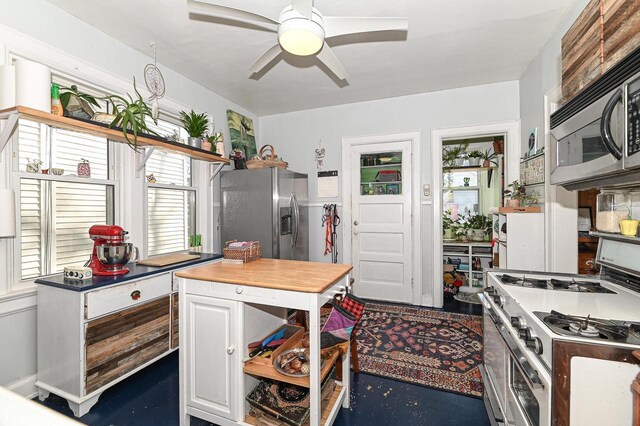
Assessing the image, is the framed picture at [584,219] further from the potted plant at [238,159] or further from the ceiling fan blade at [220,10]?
the potted plant at [238,159]

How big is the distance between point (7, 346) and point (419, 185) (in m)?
3.97

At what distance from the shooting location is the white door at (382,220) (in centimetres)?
374

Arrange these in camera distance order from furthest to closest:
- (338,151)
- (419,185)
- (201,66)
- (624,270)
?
(338,151) < (419,185) < (201,66) < (624,270)

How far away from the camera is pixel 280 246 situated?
10.7 ft

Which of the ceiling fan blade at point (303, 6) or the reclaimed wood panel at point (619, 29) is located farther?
the ceiling fan blade at point (303, 6)

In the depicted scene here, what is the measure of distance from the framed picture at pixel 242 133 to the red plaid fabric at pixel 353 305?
2857 mm

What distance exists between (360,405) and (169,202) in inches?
103

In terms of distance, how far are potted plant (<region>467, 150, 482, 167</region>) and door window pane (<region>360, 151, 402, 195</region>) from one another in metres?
1.49

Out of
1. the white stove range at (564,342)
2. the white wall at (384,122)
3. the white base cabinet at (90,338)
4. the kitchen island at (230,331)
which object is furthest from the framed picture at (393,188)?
the white base cabinet at (90,338)

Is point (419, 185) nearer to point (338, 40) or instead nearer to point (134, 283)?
point (338, 40)

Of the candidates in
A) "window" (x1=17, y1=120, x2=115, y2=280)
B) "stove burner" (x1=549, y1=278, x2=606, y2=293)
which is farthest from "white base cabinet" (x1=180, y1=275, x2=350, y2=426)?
"window" (x1=17, y1=120, x2=115, y2=280)

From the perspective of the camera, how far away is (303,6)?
5.14ft

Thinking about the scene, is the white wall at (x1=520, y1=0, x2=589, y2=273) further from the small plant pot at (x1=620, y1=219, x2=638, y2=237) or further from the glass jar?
the small plant pot at (x1=620, y1=219, x2=638, y2=237)

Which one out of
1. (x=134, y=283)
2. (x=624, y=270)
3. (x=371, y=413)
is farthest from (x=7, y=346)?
(x=624, y=270)
